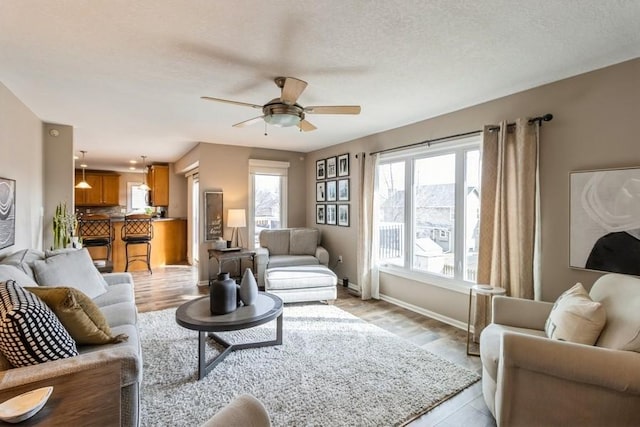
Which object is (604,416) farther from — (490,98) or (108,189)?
(108,189)

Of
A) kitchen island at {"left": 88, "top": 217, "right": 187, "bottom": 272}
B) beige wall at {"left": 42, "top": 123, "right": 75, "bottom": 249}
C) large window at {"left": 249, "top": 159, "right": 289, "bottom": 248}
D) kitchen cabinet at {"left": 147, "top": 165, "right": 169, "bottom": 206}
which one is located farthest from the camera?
kitchen cabinet at {"left": 147, "top": 165, "right": 169, "bottom": 206}

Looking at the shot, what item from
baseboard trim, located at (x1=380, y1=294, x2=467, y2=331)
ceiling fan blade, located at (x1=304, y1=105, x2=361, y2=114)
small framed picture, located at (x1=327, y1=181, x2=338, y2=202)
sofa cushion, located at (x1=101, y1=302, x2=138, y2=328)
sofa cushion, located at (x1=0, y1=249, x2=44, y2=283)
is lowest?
baseboard trim, located at (x1=380, y1=294, x2=467, y2=331)

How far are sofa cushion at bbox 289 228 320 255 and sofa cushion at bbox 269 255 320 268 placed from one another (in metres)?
0.21

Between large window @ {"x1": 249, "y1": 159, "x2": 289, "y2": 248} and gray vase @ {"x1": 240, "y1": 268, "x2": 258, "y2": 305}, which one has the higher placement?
large window @ {"x1": 249, "y1": 159, "x2": 289, "y2": 248}

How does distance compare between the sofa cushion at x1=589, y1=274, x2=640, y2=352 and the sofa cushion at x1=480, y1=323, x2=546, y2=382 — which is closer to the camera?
the sofa cushion at x1=589, y1=274, x2=640, y2=352

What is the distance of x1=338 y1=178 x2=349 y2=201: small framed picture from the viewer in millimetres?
5172

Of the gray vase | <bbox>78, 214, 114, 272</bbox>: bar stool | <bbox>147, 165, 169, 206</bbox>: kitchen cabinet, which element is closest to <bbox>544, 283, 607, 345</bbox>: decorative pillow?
the gray vase

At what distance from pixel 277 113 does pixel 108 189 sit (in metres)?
8.71

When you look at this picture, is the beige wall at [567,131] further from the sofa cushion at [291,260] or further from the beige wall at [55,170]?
the beige wall at [55,170]

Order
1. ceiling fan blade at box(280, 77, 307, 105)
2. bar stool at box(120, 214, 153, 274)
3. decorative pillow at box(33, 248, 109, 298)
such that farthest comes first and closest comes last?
bar stool at box(120, 214, 153, 274)
decorative pillow at box(33, 248, 109, 298)
ceiling fan blade at box(280, 77, 307, 105)

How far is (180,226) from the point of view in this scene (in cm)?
740

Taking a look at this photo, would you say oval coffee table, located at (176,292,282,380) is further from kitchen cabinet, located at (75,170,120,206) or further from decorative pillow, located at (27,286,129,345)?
kitchen cabinet, located at (75,170,120,206)

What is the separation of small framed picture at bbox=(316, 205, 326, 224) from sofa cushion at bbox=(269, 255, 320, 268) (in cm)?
99

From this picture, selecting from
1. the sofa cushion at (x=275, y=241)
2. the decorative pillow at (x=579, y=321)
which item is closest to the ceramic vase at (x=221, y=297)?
the decorative pillow at (x=579, y=321)
